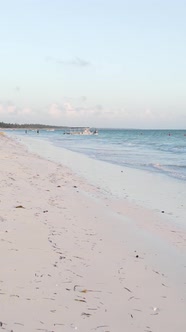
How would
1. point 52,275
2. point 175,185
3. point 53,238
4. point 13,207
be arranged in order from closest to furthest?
point 52,275 → point 53,238 → point 13,207 → point 175,185

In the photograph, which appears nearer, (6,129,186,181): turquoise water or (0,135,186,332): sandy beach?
(0,135,186,332): sandy beach

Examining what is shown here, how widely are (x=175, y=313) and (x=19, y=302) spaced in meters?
1.70

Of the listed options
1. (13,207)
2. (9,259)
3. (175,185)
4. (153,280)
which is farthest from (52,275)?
(175,185)

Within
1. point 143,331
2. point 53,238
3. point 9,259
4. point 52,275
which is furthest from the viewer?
point 53,238

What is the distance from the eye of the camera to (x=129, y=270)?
17.1 ft

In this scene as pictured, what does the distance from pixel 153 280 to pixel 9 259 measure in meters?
1.96

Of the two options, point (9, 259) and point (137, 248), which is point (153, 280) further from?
point (9, 259)

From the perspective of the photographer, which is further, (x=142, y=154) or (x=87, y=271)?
(x=142, y=154)

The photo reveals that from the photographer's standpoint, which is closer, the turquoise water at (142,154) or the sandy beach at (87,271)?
the sandy beach at (87,271)

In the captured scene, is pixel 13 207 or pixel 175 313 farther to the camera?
pixel 13 207

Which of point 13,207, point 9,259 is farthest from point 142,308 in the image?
point 13,207

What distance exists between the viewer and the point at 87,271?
4.94 m

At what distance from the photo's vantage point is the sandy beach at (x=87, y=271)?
12.2ft

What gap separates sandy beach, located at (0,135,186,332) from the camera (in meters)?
3.73
